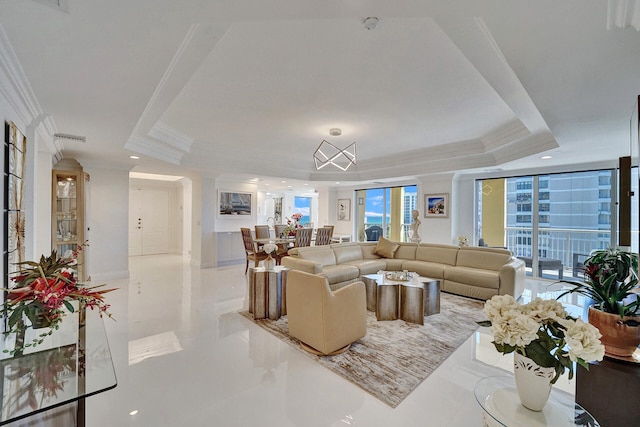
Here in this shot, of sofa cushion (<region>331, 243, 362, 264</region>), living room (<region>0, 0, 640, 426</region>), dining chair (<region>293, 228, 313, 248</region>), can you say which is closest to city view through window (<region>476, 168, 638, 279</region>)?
living room (<region>0, 0, 640, 426</region>)

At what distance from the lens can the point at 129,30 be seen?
166cm

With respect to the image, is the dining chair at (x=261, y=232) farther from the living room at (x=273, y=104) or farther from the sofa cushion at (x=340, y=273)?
the sofa cushion at (x=340, y=273)

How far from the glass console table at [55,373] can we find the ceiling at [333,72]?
1.81 metres

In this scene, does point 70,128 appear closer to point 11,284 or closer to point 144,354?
point 11,284

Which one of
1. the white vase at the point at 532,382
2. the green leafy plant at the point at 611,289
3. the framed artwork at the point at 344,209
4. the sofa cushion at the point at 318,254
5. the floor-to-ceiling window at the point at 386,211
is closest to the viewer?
the white vase at the point at 532,382

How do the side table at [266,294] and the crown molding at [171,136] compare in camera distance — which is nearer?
the side table at [266,294]

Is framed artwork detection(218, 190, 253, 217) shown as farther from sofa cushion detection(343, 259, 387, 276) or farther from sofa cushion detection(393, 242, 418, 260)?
sofa cushion detection(393, 242, 418, 260)

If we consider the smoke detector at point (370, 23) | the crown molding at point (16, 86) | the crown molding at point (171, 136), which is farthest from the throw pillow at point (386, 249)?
the crown molding at point (16, 86)

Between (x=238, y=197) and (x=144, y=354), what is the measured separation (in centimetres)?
566

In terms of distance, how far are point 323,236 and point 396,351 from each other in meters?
4.10

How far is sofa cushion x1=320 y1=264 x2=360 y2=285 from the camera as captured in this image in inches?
183

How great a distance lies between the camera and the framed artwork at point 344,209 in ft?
30.9

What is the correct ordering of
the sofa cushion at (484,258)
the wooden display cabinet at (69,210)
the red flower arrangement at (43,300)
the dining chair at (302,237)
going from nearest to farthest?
1. the red flower arrangement at (43,300)
2. the wooden display cabinet at (69,210)
3. the sofa cushion at (484,258)
4. the dining chair at (302,237)

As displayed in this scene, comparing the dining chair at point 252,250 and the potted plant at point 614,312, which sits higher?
the potted plant at point 614,312
